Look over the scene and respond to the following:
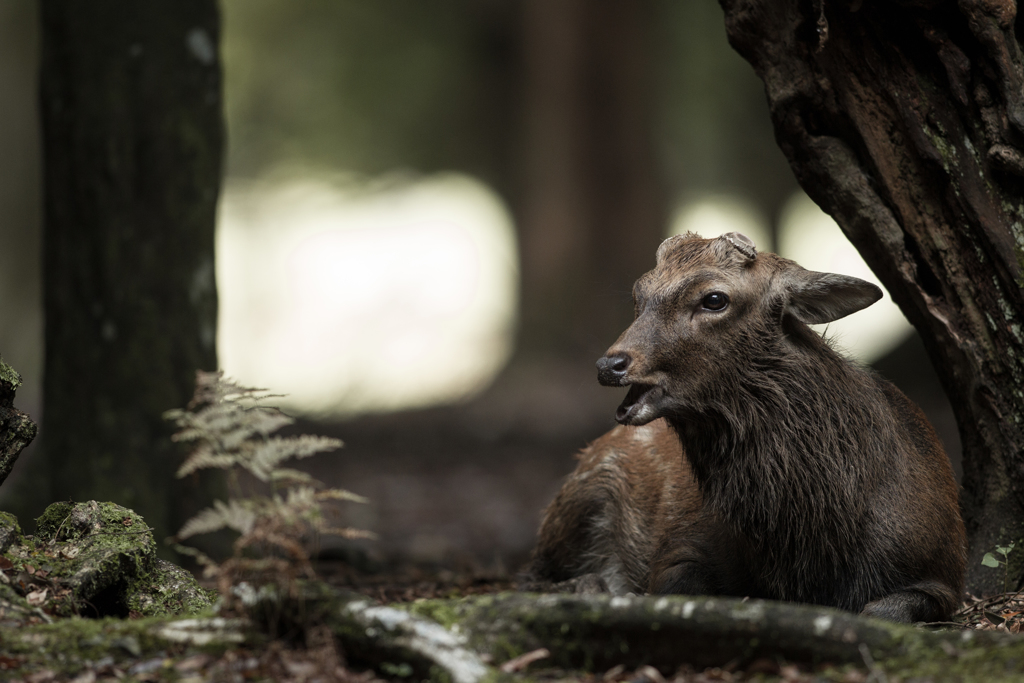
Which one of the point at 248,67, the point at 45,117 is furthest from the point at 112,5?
the point at 248,67

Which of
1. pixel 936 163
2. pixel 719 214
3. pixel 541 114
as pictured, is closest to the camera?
pixel 936 163

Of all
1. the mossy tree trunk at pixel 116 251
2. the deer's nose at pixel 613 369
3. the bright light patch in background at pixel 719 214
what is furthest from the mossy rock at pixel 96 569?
the bright light patch in background at pixel 719 214

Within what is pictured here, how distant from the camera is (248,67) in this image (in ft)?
78.6

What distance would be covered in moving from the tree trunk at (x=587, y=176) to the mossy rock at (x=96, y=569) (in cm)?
1234

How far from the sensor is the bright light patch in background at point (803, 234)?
2097 cm

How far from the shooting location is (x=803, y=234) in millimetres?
23516

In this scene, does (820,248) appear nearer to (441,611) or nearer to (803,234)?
(803,234)

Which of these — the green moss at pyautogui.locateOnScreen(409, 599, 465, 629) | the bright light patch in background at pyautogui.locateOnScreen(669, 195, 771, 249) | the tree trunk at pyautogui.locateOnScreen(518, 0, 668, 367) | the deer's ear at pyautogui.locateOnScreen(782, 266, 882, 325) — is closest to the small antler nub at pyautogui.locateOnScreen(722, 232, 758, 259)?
the deer's ear at pyautogui.locateOnScreen(782, 266, 882, 325)

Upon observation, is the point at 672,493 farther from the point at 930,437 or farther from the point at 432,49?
the point at 432,49

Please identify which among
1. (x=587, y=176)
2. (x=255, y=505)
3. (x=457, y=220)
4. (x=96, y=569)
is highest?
(x=457, y=220)

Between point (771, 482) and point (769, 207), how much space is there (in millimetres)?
17672

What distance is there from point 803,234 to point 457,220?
911cm

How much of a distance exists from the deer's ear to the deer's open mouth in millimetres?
826

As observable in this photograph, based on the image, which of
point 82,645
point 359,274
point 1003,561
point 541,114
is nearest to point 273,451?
point 82,645
